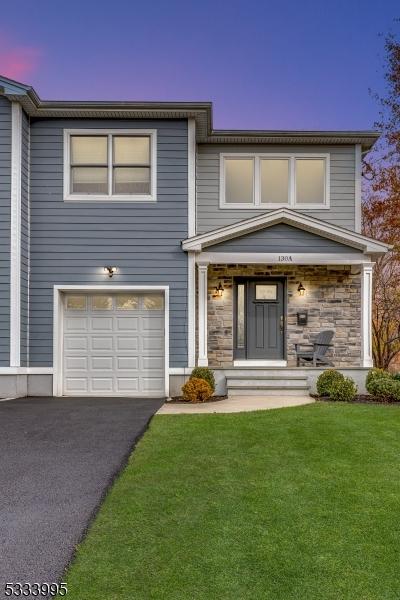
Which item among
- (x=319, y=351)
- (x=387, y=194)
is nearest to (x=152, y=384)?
(x=319, y=351)

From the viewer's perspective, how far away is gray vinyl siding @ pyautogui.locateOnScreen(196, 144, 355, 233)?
11359 mm

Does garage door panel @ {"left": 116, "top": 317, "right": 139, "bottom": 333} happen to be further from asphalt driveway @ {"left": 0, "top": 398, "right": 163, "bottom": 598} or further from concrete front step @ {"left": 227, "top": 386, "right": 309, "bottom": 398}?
concrete front step @ {"left": 227, "top": 386, "right": 309, "bottom": 398}

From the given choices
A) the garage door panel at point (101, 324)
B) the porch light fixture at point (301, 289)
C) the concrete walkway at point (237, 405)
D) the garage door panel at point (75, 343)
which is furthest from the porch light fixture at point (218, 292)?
the garage door panel at point (75, 343)

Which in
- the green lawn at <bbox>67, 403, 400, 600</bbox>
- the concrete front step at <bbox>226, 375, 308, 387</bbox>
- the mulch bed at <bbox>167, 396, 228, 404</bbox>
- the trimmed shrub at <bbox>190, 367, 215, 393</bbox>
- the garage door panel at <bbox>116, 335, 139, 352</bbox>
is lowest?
the mulch bed at <bbox>167, 396, 228, 404</bbox>

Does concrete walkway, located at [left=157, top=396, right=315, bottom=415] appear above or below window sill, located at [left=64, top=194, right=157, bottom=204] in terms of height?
below

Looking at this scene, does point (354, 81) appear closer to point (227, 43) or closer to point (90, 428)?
point (227, 43)

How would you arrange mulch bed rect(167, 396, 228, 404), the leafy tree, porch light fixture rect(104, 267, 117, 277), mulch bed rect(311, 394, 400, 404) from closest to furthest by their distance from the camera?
1. mulch bed rect(311, 394, 400, 404)
2. mulch bed rect(167, 396, 228, 404)
3. porch light fixture rect(104, 267, 117, 277)
4. the leafy tree

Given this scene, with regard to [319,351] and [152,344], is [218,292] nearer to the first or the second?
[152,344]

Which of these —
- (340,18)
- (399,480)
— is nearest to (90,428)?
(399,480)

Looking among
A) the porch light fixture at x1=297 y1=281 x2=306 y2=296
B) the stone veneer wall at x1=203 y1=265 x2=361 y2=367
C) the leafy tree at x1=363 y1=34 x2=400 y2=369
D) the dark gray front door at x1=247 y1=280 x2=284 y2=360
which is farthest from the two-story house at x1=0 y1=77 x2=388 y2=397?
the leafy tree at x1=363 y1=34 x2=400 y2=369

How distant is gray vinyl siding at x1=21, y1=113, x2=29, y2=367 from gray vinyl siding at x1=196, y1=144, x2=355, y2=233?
3.88 m

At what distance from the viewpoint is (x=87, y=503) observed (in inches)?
154

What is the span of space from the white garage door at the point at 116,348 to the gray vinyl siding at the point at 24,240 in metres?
0.83

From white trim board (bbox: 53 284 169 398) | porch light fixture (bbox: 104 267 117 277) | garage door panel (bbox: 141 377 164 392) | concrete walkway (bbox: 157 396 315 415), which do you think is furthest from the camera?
garage door panel (bbox: 141 377 164 392)
